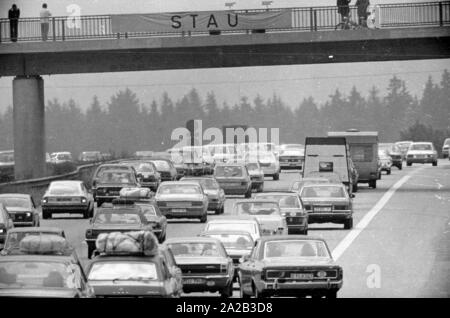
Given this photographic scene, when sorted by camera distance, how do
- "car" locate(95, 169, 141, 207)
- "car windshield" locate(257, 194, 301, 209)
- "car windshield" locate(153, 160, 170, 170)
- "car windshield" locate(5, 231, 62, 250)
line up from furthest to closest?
1. "car windshield" locate(153, 160, 170, 170)
2. "car" locate(95, 169, 141, 207)
3. "car windshield" locate(257, 194, 301, 209)
4. "car windshield" locate(5, 231, 62, 250)

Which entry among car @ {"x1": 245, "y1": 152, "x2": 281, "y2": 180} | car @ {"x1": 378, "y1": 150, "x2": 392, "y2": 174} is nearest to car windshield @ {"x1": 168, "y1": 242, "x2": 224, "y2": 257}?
car @ {"x1": 245, "y1": 152, "x2": 281, "y2": 180}

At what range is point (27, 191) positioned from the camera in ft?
179

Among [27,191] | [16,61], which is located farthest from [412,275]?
[16,61]

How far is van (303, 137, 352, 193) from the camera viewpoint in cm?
6234

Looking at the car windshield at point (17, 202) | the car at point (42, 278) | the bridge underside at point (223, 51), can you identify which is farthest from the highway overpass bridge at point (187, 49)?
the car at point (42, 278)

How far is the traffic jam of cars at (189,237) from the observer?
20198 millimetres

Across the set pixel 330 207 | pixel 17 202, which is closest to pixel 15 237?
pixel 17 202

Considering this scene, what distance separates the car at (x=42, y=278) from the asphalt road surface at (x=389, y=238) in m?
7.14

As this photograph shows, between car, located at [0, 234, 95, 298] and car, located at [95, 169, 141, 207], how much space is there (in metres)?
35.9

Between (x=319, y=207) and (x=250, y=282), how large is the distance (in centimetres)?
2080

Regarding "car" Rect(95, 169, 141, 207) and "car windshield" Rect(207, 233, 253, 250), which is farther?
"car" Rect(95, 169, 141, 207)

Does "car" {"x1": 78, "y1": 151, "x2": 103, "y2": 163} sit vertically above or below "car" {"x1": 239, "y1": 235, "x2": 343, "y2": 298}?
below

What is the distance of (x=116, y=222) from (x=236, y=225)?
402cm

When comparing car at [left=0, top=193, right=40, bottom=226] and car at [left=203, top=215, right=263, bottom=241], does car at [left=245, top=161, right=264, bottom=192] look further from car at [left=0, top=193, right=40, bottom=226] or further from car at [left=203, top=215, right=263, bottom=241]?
car at [left=203, top=215, right=263, bottom=241]
